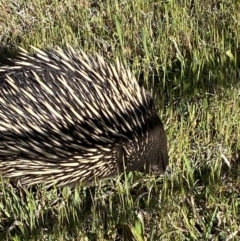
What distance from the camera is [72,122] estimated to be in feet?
9.11

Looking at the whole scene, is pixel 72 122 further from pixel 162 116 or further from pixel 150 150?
pixel 162 116

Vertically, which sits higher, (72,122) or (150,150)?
(72,122)

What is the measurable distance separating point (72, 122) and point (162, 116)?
58 centimetres

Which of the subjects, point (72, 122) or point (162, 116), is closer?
point (72, 122)

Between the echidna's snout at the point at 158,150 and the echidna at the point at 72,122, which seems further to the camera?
the echidna's snout at the point at 158,150

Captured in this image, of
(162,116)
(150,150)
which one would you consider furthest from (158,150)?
(162,116)

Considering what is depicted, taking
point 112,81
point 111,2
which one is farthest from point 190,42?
point 112,81

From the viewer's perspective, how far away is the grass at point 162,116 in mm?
2646

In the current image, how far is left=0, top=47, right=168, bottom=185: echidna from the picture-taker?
273 cm

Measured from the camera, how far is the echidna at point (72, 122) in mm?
2730

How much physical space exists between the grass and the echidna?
9cm

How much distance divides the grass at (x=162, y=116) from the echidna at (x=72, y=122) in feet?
0.30

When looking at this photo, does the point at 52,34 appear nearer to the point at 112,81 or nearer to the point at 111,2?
the point at 111,2

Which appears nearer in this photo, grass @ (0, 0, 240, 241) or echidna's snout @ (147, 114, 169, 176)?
grass @ (0, 0, 240, 241)
